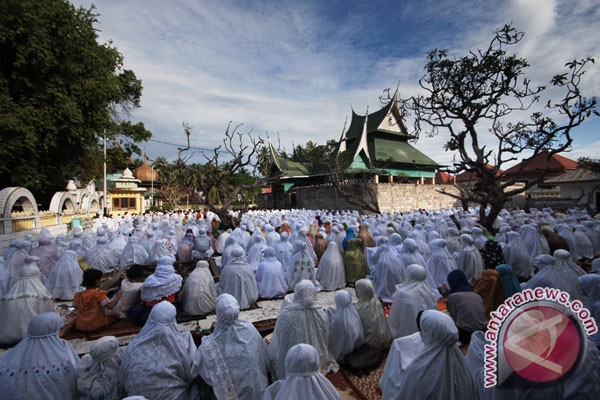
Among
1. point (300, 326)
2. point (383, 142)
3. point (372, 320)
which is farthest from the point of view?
point (383, 142)

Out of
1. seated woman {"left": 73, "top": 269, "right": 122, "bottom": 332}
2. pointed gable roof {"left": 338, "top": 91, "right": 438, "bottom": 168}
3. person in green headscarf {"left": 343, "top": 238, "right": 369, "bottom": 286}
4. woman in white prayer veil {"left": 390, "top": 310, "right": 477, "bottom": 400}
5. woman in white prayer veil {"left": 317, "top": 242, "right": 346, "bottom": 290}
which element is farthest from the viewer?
pointed gable roof {"left": 338, "top": 91, "right": 438, "bottom": 168}

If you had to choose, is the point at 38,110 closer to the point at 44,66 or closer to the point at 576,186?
the point at 44,66

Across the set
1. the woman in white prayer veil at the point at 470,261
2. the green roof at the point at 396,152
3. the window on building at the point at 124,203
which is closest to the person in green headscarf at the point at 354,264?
the woman in white prayer veil at the point at 470,261

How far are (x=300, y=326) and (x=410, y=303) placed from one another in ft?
5.43

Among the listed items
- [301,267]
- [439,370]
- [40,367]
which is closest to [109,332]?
[40,367]

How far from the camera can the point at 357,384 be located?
3.47 metres

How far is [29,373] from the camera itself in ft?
8.41

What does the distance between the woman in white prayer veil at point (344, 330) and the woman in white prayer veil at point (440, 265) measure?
315 centimetres

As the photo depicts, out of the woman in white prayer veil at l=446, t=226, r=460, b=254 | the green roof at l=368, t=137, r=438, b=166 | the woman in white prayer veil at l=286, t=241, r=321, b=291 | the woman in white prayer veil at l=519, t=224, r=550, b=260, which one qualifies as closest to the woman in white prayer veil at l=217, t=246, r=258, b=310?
the woman in white prayer veil at l=286, t=241, r=321, b=291

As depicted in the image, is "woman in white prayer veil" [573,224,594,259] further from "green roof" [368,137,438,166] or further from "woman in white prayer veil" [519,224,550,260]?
"green roof" [368,137,438,166]

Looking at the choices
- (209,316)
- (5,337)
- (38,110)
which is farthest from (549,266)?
(38,110)

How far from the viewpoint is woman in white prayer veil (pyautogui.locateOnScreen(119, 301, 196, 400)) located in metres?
2.64

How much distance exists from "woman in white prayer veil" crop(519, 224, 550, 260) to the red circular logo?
7.01 metres

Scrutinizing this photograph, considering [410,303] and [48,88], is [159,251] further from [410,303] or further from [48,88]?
[48,88]
